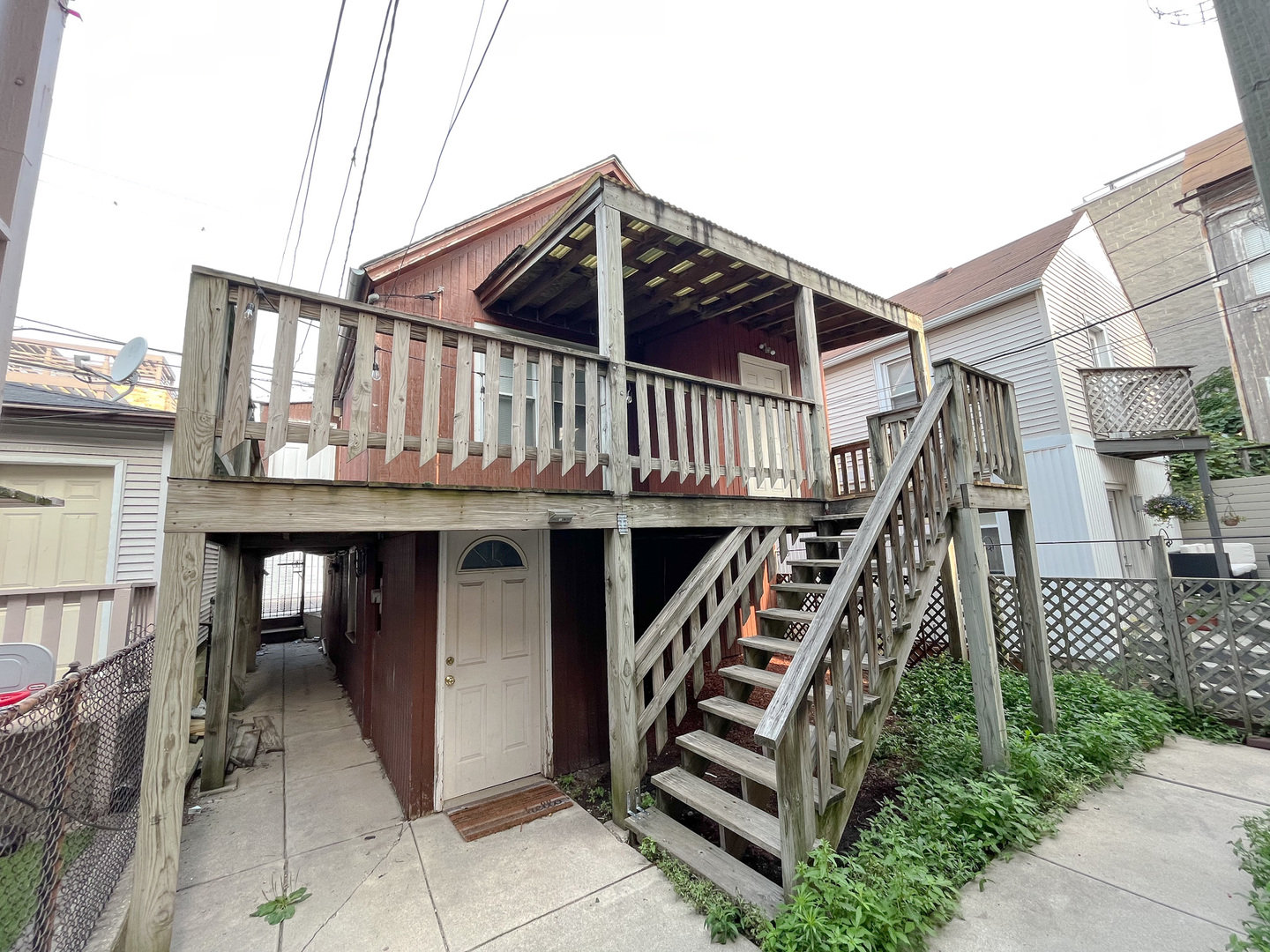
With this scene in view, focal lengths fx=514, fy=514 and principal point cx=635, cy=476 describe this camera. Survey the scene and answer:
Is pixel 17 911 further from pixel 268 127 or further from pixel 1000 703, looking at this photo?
pixel 268 127

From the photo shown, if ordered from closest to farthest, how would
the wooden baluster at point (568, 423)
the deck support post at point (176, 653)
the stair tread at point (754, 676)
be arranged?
the deck support post at point (176, 653) < the stair tread at point (754, 676) < the wooden baluster at point (568, 423)

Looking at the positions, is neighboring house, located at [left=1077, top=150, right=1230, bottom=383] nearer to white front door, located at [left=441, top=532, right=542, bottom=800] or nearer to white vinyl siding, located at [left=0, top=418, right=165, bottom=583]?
white front door, located at [left=441, top=532, right=542, bottom=800]

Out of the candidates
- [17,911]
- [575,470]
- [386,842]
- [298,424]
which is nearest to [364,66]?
[298,424]

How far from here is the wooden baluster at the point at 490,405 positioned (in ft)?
10.2

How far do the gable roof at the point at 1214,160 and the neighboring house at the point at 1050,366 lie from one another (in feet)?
13.4

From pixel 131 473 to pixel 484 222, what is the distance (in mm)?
4967

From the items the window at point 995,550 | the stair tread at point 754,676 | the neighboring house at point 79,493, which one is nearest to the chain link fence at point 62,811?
the neighboring house at point 79,493

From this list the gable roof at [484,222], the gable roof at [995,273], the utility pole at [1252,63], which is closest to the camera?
the utility pole at [1252,63]

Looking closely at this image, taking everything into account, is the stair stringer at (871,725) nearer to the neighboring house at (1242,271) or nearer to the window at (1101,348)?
the window at (1101,348)

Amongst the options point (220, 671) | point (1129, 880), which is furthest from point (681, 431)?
point (220, 671)

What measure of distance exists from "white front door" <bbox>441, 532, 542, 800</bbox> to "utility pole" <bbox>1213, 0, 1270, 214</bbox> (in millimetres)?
4623

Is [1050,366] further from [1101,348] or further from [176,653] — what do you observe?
[176,653]

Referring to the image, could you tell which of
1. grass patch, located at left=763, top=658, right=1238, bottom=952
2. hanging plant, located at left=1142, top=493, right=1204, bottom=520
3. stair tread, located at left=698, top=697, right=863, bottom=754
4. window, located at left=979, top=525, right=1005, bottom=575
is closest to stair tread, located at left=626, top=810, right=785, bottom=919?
grass patch, located at left=763, top=658, right=1238, bottom=952

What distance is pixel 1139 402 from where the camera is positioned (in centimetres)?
858
